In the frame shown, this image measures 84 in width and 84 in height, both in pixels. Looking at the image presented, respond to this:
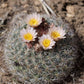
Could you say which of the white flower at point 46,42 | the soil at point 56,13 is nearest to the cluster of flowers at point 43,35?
the white flower at point 46,42

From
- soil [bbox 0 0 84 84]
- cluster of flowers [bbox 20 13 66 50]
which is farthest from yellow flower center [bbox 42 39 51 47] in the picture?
soil [bbox 0 0 84 84]

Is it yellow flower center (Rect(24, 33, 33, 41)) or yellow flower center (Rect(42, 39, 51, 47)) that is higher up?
yellow flower center (Rect(24, 33, 33, 41))

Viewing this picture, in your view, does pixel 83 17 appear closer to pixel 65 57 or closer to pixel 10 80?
pixel 65 57

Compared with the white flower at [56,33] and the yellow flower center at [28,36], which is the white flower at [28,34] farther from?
the white flower at [56,33]

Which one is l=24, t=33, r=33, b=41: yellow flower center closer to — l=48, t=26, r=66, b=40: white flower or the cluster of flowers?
the cluster of flowers

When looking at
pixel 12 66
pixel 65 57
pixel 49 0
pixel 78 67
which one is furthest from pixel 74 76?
pixel 49 0

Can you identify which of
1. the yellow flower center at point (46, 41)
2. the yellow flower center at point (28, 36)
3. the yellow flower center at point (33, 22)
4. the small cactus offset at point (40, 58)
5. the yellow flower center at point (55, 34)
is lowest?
the small cactus offset at point (40, 58)

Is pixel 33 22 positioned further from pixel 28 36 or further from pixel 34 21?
pixel 28 36
